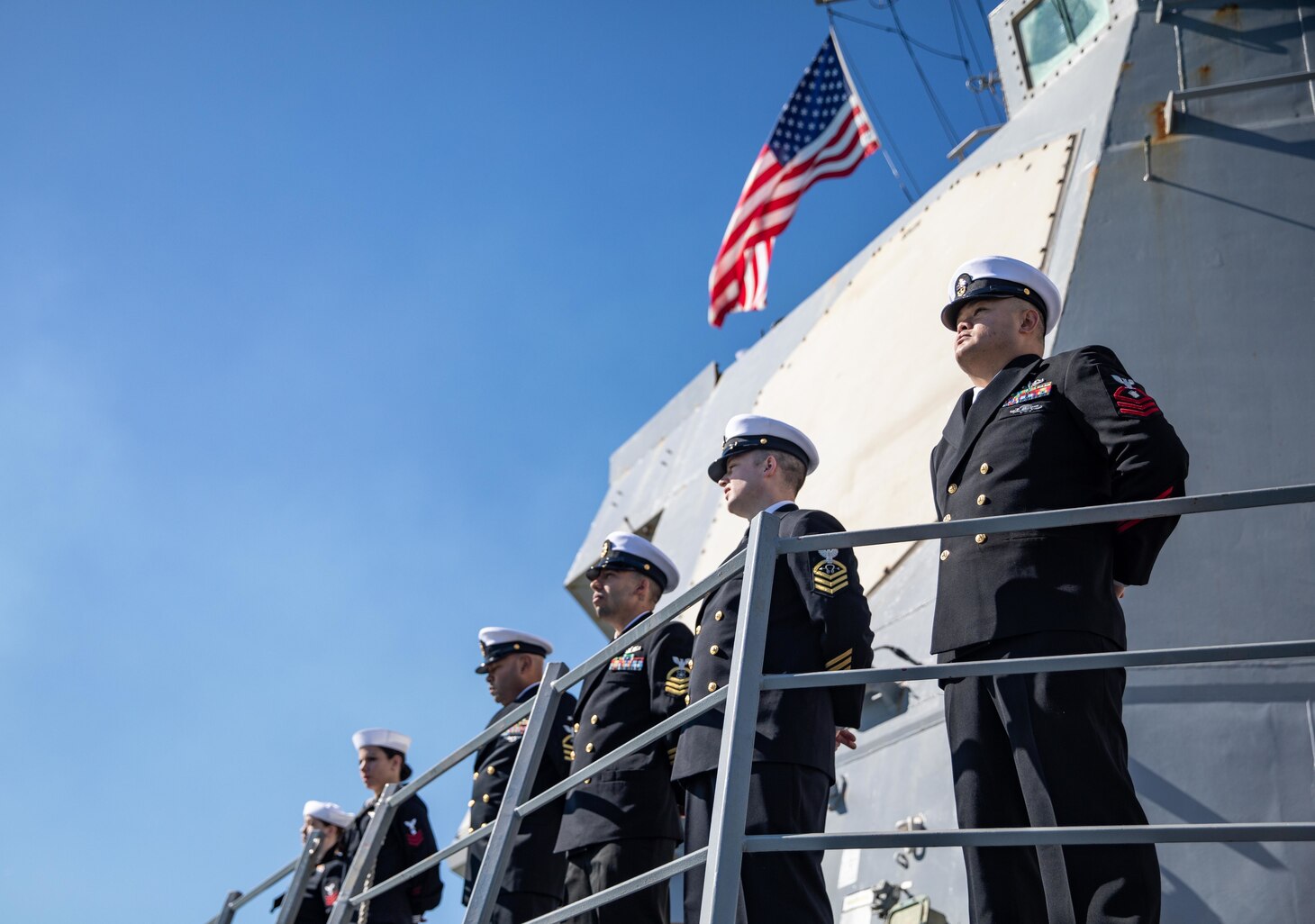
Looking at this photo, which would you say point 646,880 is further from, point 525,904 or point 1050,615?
point 525,904

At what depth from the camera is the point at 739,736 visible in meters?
1.84

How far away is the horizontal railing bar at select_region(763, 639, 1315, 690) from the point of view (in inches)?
63.0

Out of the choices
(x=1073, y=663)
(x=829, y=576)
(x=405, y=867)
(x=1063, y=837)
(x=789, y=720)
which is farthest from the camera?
(x=405, y=867)

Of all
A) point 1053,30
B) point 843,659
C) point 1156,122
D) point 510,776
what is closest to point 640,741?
point 843,659

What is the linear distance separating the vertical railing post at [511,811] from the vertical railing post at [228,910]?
2.25 m

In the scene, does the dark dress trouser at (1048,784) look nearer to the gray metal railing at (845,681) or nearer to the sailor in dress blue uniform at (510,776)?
the gray metal railing at (845,681)

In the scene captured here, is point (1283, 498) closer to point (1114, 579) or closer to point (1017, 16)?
point (1114, 579)

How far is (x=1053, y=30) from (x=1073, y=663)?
424 cm

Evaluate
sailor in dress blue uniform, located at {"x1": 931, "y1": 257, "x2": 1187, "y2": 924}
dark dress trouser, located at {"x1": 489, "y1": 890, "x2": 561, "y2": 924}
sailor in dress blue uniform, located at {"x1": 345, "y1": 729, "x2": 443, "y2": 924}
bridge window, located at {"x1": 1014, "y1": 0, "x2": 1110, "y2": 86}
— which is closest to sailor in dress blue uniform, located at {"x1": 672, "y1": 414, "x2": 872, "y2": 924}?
sailor in dress blue uniform, located at {"x1": 931, "y1": 257, "x2": 1187, "y2": 924}

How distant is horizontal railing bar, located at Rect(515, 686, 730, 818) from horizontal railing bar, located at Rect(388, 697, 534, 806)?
38cm

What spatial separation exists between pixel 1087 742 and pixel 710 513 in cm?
384

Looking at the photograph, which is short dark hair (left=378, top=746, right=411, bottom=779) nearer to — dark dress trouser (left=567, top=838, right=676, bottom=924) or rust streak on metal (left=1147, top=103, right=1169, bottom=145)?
dark dress trouser (left=567, top=838, right=676, bottom=924)

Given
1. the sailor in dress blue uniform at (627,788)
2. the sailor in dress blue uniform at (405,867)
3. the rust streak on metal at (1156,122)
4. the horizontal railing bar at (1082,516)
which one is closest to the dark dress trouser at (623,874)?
the sailor in dress blue uniform at (627,788)

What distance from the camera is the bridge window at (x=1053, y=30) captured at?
16.8 feet
